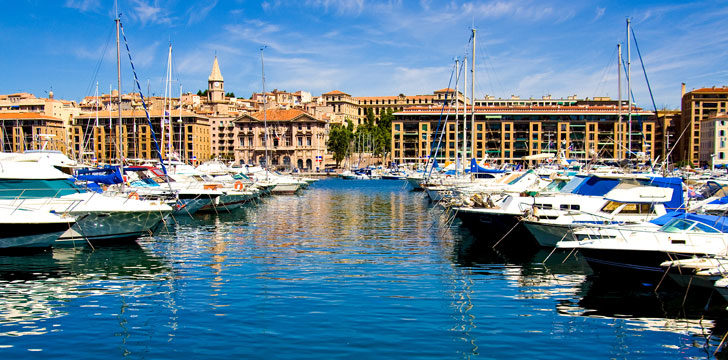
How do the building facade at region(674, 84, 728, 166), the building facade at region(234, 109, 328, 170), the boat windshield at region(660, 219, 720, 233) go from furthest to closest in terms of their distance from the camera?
the building facade at region(234, 109, 328, 170) → the building facade at region(674, 84, 728, 166) → the boat windshield at region(660, 219, 720, 233)

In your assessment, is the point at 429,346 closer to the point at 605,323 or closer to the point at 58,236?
the point at 605,323

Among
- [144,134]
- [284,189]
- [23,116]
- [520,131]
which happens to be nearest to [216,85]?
[144,134]

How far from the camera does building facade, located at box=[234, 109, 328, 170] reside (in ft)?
471

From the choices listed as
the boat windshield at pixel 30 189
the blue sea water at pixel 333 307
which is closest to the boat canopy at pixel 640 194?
the blue sea water at pixel 333 307

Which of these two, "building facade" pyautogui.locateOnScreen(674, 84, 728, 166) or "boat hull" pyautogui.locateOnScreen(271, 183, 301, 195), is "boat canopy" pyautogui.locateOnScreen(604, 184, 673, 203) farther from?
"building facade" pyautogui.locateOnScreen(674, 84, 728, 166)

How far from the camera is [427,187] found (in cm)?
5069

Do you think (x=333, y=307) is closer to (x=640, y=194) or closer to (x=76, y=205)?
(x=76, y=205)

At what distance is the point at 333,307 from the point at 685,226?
10193 mm

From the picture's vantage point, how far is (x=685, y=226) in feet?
57.5

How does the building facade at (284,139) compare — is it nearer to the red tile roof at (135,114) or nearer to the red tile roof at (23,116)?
the red tile roof at (135,114)

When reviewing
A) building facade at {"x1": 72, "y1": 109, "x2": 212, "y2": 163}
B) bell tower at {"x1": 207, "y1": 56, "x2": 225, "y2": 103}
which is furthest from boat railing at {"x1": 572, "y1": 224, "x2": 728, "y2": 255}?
bell tower at {"x1": 207, "y1": 56, "x2": 225, "y2": 103}

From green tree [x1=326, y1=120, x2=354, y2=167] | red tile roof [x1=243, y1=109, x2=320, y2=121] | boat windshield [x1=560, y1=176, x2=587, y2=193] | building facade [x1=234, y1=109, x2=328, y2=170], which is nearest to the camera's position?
boat windshield [x1=560, y1=176, x2=587, y2=193]

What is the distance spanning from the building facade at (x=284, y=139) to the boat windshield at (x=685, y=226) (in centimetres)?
12537

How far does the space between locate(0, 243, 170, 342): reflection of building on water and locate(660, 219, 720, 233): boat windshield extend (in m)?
14.2
